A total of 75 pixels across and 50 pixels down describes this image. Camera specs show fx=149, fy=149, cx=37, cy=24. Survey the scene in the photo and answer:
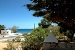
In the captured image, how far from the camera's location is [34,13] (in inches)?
399

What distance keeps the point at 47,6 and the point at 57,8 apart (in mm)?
649

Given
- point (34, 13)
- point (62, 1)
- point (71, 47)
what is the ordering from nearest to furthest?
point (62, 1)
point (71, 47)
point (34, 13)

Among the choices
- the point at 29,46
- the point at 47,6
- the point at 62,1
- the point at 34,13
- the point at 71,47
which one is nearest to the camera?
the point at 62,1

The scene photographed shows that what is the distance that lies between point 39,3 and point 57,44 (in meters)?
3.17

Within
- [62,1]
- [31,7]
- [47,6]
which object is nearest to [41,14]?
[31,7]

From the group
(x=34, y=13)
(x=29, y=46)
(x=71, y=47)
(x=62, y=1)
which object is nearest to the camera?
(x=62, y=1)

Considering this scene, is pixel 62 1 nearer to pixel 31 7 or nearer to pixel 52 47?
pixel 31 7

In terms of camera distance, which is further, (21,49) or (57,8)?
(21,49)

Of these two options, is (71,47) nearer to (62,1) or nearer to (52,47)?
(52,47)

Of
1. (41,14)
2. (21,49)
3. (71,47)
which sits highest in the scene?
(41,14)

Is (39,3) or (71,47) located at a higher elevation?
(39,3)

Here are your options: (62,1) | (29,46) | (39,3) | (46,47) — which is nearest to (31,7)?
(39,3)

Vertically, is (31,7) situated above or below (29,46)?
above

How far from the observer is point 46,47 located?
967cm
